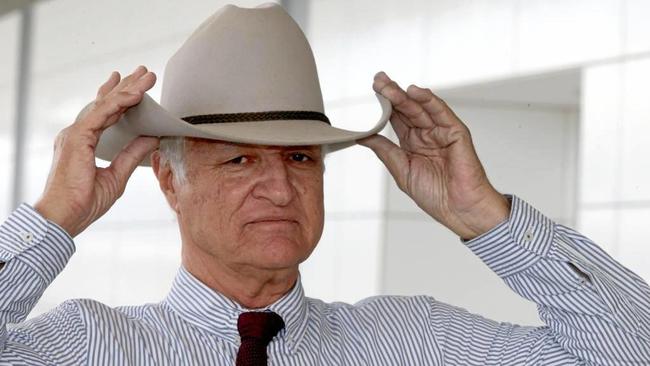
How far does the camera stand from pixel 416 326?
2221 mm

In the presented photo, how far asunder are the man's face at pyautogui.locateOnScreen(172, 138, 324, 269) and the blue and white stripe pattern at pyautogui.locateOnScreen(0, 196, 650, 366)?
0.11 meters

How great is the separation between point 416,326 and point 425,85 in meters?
2.40

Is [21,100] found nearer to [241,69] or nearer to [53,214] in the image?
[241,69]

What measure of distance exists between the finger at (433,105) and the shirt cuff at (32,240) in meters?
0.66

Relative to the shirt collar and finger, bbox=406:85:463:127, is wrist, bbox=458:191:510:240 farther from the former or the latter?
the shirt collar

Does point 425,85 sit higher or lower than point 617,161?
higher

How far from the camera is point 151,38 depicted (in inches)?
232

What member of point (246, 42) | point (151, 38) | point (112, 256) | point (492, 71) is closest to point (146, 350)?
point (246, 42)

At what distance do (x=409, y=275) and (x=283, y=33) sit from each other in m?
2.76

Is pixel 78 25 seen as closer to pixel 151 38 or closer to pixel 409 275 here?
pixel 151 38

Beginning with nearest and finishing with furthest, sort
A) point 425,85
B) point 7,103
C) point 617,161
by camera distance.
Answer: point 617,161 < point 425,85 < point 7,103

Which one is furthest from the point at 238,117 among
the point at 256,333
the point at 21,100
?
the point at 21,100

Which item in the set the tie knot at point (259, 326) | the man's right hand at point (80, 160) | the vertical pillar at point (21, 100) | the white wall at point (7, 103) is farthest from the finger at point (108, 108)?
the white wall at point (7, 103)

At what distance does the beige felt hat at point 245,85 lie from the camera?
212cm
